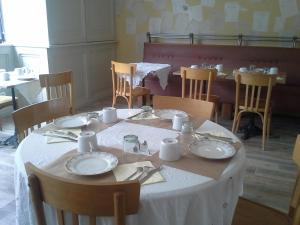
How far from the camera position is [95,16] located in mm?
4859

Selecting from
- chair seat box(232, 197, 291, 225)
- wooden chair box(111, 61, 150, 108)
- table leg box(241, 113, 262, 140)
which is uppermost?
wooden chair box(111, 61, 150, 108)

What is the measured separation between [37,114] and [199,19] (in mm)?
3584

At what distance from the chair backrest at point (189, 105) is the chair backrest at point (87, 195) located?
111 cm

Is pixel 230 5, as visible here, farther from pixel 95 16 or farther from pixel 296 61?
pixel 95 16

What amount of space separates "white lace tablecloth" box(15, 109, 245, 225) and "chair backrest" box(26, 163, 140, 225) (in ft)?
0.43

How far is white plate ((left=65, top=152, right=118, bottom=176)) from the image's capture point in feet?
3.79

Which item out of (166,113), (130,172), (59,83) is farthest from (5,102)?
(130,172)

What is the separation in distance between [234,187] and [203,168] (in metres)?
0.15

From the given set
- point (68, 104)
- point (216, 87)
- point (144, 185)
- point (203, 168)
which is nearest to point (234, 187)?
point (203, 168)

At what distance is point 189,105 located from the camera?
1.98 metres

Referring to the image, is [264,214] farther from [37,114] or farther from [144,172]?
[37,114]

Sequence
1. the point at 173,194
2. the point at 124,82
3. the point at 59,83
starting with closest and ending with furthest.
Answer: the point at 173,194, the point at 59,83, the point at 124,82

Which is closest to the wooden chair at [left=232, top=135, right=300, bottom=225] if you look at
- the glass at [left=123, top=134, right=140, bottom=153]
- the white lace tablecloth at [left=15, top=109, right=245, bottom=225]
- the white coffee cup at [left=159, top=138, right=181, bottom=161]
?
the white lace tablecloth at [left=15, top=109, right=245, bottom=225]

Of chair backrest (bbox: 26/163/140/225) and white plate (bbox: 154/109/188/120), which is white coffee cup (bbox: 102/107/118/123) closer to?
white plate (bbox: 154/109/188/120)
